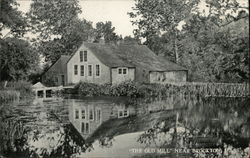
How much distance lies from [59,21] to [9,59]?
0.73 m

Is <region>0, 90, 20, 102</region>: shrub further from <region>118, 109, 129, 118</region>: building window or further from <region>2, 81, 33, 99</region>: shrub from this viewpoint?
<region>118, 109, 129, 118</region>: building window

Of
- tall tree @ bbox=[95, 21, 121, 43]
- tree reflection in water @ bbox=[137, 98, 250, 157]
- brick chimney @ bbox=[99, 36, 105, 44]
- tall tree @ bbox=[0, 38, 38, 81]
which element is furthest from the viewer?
brick chimney @ bbox=[99, 36, 105, 44]

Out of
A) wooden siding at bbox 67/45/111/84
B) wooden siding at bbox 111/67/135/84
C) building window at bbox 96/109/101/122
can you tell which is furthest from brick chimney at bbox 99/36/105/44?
building window at bbox 96/109/101/122

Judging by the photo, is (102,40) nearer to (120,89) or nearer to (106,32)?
(106,32)

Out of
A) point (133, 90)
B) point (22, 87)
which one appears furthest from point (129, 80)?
point (22, 87)

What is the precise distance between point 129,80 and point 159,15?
78 centimetres

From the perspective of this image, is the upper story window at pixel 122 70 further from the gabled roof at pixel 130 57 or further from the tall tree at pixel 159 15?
the tall tree at pixel 159 15

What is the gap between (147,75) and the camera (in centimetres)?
411

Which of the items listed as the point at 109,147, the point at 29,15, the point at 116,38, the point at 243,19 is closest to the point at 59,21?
the point at 29,15

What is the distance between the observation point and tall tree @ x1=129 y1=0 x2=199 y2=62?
3.55 meters

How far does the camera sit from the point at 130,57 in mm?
4453

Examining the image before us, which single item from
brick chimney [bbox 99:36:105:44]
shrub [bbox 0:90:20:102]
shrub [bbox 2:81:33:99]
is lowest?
shrub [bbox 0:90:20:102]

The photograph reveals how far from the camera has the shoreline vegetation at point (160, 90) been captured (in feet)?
11.3

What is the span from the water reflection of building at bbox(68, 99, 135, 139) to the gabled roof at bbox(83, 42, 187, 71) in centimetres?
51
